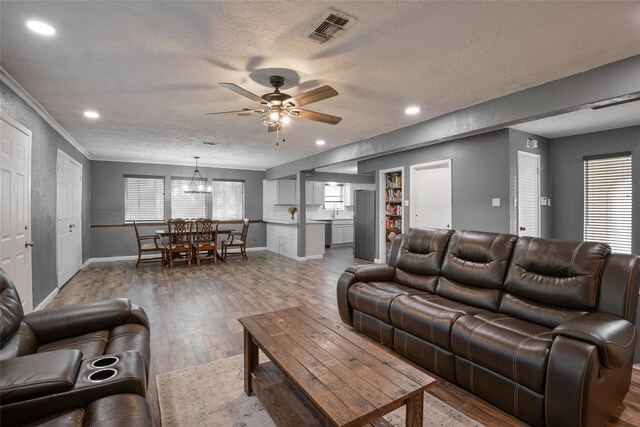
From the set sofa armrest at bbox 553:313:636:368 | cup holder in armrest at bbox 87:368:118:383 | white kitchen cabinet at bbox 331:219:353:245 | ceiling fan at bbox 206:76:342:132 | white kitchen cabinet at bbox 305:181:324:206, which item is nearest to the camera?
cup holder in armrest at bbox 87:368:118:383

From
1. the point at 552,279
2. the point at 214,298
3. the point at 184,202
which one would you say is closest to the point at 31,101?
the point at 214,298

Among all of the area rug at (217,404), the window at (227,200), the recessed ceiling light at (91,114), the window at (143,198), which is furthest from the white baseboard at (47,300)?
the window at (227,200)

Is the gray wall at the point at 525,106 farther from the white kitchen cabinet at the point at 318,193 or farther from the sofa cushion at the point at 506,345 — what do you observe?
the white kitchen cabinet at the point at 318,193

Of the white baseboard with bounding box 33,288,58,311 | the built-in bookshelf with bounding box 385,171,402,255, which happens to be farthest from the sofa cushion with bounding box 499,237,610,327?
the white baseboard with bounding box 33,288,58,311

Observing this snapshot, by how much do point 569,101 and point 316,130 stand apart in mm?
3078

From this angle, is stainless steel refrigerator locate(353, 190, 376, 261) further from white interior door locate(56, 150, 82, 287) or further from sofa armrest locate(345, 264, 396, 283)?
white interior door locate(56, 150, 82, 287)

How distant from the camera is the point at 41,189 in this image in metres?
3.85

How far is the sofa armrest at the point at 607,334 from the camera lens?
1.56 m

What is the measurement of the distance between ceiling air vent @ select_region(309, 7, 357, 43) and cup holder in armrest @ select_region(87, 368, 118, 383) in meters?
2.21

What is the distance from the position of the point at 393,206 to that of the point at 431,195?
1.51m

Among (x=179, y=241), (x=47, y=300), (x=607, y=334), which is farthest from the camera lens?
(x=179, y=241)

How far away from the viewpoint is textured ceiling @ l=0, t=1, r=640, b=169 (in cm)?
190

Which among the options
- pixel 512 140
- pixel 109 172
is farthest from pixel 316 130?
pixel 109 172

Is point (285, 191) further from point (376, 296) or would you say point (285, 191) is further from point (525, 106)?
point (525, 106)
